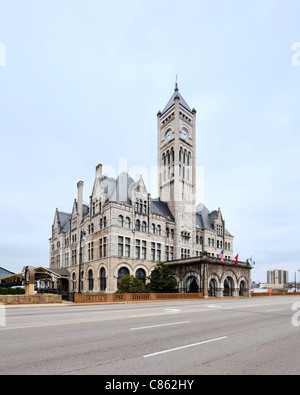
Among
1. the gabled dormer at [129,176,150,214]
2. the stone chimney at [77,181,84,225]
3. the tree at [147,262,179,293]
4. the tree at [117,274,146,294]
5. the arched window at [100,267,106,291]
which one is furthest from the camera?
the stone chimney at [77,181,84,225]

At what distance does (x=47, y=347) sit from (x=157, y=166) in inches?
2090

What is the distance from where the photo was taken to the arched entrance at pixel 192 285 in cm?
4369

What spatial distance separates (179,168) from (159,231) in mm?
13817

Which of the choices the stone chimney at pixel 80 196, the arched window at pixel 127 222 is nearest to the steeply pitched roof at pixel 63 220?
the stone chimney at pixel 80 196

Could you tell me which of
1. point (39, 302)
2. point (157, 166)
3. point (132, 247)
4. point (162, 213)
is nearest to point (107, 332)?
point (39, 302)

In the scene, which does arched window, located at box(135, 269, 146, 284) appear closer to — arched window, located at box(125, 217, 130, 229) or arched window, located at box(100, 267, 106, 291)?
arched window, located at box(100, 267, 106, 291)

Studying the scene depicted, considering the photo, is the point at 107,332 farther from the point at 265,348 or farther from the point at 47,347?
the point at 265,348

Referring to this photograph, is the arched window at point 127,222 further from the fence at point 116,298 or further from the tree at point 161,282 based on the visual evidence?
the fence at point 116,298

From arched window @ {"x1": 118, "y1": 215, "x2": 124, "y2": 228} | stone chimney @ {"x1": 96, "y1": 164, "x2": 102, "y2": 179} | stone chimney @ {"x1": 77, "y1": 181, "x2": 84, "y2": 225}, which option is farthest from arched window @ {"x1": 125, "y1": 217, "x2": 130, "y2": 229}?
stone chimney @ {"x1": 77, "y1": 181, "x2": 84, "y2": 225}

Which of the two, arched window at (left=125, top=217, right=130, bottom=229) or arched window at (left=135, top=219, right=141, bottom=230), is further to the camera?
arched window at (left=135, top=219, right=141, bottom=230)

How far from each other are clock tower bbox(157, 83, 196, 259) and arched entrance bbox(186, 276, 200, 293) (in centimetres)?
618

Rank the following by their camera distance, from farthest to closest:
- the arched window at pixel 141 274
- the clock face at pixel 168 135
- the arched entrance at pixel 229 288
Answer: the clock face at pixel 168 135, the arched entrance at pixel 229 288, the arched window at pixel 141 274

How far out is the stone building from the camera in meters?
42.2
